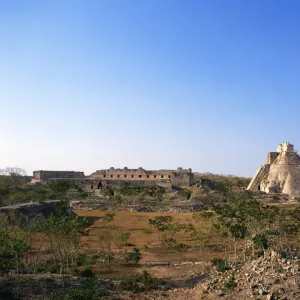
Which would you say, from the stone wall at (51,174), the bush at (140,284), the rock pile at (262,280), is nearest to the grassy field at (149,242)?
the bush at (140,284)

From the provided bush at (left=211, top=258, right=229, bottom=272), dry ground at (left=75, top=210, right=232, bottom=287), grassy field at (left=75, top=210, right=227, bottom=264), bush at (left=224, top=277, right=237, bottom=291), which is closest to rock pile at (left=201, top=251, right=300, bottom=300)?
bush at (left=224, top=277, right=237, bottom=291)

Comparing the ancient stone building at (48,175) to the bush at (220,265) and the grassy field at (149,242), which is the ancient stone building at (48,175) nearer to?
the grassy field at (149,242)

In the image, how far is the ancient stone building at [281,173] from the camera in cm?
3866

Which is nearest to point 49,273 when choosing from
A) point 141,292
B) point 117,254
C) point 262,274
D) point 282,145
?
point 141,292

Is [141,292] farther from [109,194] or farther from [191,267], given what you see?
[109,194]

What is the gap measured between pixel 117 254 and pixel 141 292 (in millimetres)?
6027

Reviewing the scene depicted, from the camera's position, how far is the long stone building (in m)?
49.8

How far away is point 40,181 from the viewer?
53250mm

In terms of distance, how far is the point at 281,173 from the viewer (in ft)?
133

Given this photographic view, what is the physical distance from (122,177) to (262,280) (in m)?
44.0

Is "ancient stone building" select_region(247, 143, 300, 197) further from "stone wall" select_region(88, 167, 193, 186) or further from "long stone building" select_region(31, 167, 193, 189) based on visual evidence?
"long stone building" select_region(31, 167, 193, 189)

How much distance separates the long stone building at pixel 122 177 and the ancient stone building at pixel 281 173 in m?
10.1

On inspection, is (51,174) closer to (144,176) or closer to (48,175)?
(48,175)

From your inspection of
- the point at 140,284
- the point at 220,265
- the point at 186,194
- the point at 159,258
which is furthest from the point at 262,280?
the point at 186,194
